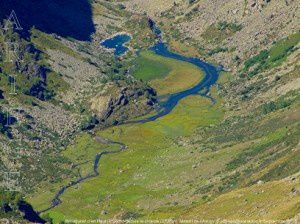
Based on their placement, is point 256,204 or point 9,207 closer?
point 256,204

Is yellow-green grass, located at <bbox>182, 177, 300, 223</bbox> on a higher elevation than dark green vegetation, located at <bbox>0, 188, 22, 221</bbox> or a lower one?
lower

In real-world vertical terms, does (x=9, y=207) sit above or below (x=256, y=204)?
above

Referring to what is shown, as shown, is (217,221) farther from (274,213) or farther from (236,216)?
(274,213)

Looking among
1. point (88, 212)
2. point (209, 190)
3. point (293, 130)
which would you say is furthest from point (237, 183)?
point (88, 212)

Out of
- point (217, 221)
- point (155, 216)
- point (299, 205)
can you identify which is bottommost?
point (299, 205)

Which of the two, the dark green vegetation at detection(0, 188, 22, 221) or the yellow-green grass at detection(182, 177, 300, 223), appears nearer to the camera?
the yellow-green grass at detection(182, 177, 300, 223)

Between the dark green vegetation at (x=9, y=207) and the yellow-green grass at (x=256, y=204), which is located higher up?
the dark green vegetation at (x=9, y=207)

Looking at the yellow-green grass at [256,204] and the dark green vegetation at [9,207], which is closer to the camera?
the yellow-green grass at [256,204]

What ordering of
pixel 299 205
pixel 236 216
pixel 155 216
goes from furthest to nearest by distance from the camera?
pixel 155 216, pixel 236 216, pixel 299 205

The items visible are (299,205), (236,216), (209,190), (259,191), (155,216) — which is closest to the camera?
(299,205)

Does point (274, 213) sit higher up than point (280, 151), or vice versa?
point (280, 151)

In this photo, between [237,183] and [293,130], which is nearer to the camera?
[237,183]
